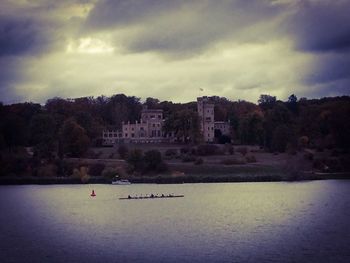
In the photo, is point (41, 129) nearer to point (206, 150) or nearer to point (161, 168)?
point (206, 150)

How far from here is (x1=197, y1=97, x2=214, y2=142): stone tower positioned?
182250 mm

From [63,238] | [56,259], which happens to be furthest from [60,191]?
[56,259]

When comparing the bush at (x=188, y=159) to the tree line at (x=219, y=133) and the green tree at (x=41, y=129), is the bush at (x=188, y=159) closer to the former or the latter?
the tree line at (x=219, y=133)

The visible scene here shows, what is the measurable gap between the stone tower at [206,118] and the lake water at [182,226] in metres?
81.2

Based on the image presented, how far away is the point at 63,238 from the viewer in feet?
180

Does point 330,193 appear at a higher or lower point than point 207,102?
lower

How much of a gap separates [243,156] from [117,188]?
136 feet

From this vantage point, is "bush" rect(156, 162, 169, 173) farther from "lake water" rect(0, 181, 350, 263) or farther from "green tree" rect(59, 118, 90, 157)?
"lake water" rect(0, 181, 350, 263)

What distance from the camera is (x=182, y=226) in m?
60.9

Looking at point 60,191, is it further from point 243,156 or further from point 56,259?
point 56,259

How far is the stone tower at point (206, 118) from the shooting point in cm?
18225

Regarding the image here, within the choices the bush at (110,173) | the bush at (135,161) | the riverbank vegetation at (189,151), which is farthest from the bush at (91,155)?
Result: the bush at (110,173)

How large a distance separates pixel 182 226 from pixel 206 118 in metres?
125

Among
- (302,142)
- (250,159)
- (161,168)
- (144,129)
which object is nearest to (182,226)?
(161,168)
